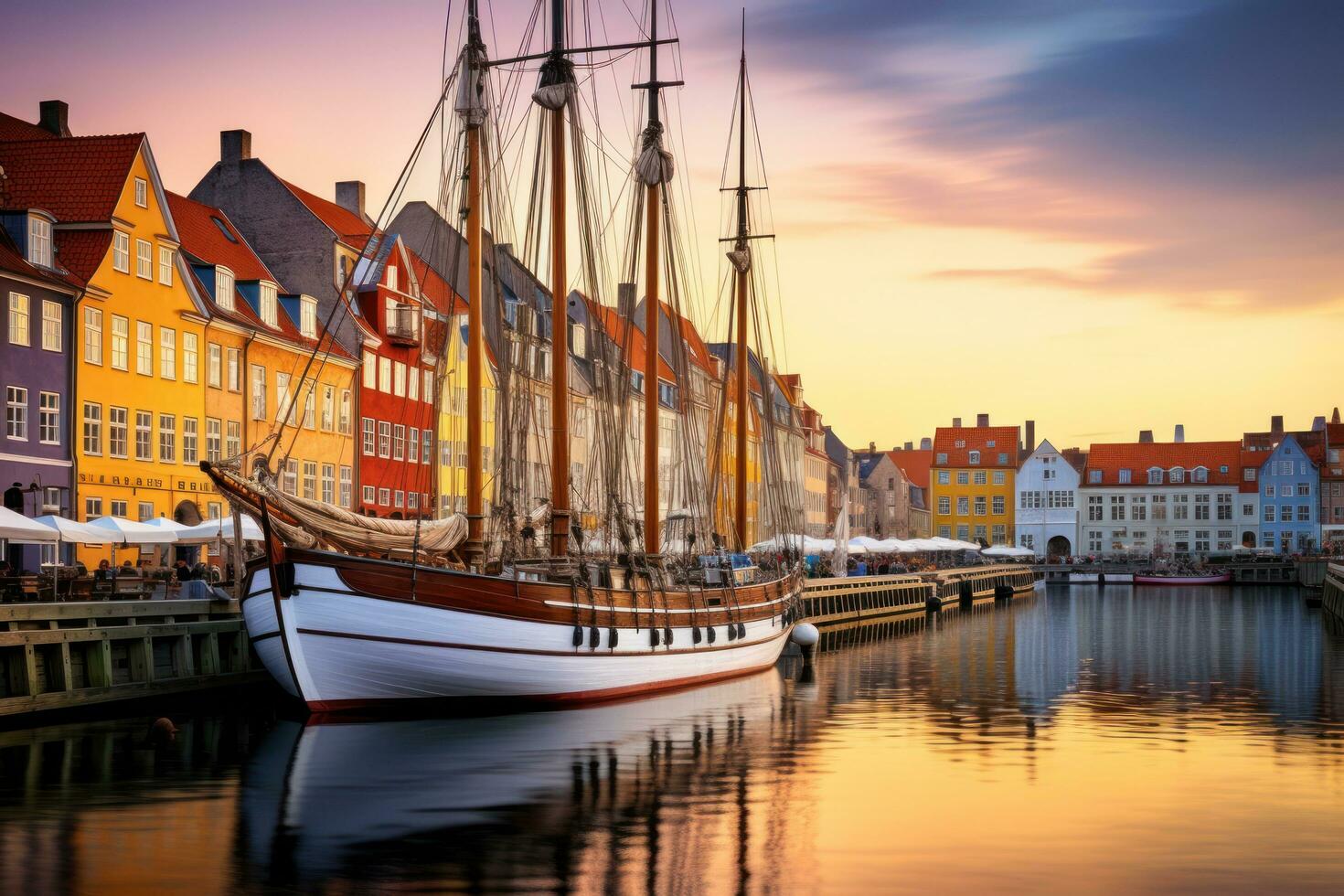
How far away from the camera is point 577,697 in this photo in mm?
31875

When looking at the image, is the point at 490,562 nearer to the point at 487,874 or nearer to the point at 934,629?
the point at 487,874

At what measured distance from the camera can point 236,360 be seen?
5878cm

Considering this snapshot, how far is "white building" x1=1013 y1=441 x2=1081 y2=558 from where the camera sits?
161 metres

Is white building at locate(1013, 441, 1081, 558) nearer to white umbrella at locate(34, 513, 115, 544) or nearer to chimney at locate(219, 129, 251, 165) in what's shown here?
chimney at locate(219, 129, 251, 165)

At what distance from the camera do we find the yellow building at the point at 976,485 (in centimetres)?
16562

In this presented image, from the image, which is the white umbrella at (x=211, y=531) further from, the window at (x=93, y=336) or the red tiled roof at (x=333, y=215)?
the red tiled roof at (x=333, y=215)

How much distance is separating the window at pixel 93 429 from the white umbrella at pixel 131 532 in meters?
10.8

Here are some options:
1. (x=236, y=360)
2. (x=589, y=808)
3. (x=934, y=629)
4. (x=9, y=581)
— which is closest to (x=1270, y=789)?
(x=589, y=808)

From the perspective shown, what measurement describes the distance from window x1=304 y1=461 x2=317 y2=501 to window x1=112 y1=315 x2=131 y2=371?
11.7 metres

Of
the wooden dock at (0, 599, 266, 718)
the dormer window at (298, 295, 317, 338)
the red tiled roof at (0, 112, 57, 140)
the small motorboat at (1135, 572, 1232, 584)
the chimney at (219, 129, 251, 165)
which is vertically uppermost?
the chimney at (219, 129, 251, 165)

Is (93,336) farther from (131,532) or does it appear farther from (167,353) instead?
(131,532)

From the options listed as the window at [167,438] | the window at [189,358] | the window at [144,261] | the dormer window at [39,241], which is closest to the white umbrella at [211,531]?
the dormer window at [39,241]

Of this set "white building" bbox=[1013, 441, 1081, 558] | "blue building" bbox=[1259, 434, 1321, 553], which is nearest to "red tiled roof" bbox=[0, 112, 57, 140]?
"white building" bbox=[1013, 441, 1081, 558]

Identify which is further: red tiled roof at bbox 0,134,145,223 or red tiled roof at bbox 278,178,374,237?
red tiled roof at bbox 278,178,374,237
